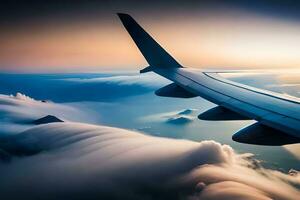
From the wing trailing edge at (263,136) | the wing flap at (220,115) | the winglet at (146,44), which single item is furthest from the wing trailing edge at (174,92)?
the wing trailing edge at (263,136)

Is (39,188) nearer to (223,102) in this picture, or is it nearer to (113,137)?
(113,137)

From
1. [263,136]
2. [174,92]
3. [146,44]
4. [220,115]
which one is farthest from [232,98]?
[146,44]

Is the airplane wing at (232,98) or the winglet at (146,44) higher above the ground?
the winglet at (146,44)

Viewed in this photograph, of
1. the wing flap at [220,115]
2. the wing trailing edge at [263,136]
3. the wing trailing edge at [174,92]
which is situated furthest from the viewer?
the wing trailing edge at [174,92]

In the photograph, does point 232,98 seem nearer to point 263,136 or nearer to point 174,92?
point 263,136

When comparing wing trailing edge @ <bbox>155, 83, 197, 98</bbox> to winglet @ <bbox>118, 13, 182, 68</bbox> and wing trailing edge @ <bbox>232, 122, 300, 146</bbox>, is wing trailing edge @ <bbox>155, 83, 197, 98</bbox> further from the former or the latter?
wing trailing edge @ <bbox>232, 122, 300, 146</bbox>

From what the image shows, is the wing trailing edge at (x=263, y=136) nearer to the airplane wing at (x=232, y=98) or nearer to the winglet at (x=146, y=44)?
the airplane wing at (x=232, y=98)

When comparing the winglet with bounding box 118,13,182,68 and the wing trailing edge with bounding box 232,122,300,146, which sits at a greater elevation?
the winglet with bounding box 118,13,182,68

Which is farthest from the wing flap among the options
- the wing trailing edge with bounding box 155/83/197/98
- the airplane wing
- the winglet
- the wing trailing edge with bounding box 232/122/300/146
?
the winglet

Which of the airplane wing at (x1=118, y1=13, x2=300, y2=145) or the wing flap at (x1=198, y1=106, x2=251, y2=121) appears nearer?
the airplane wing at (x1=118, y1=13, x2=300, y2=145)
